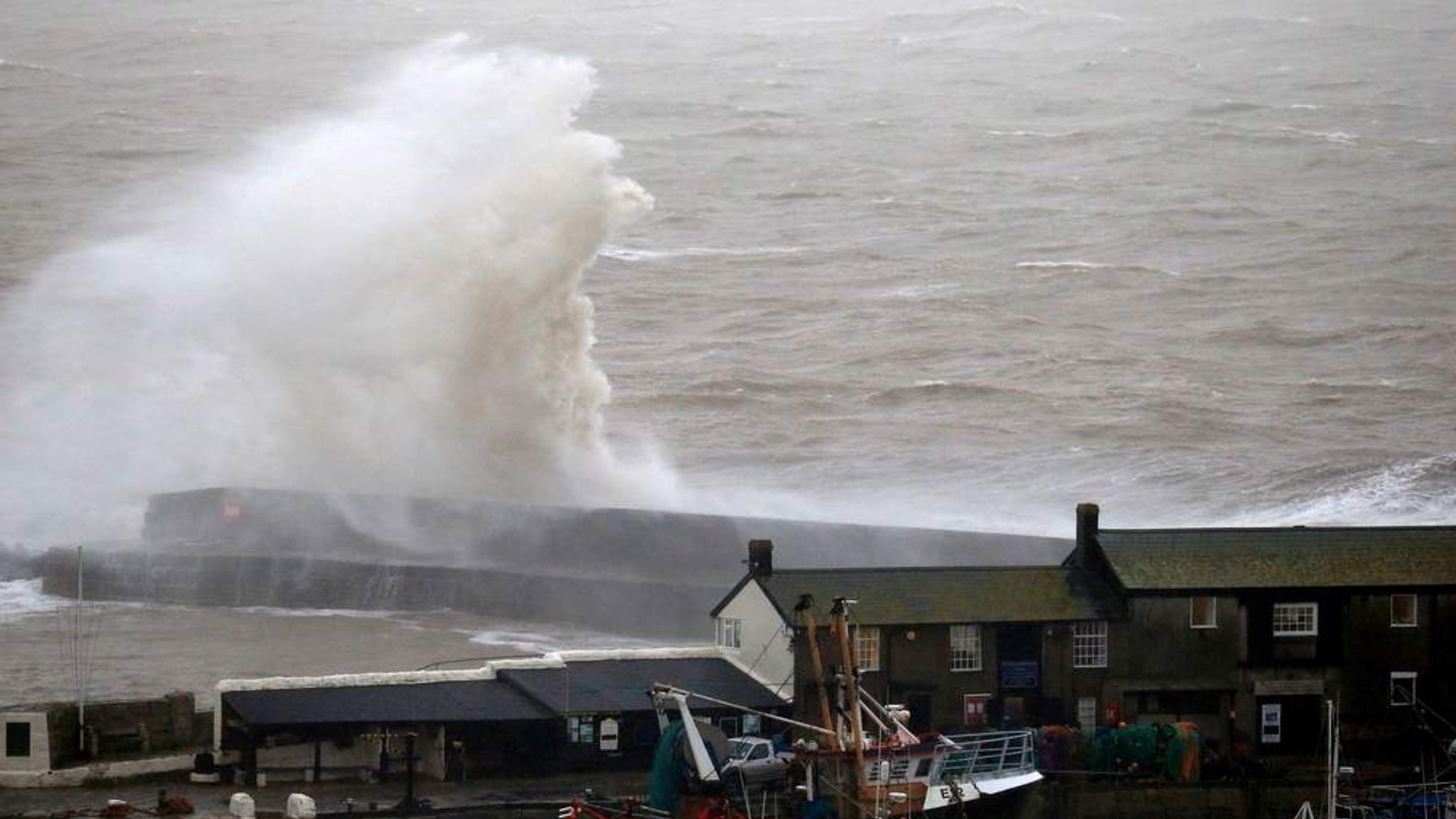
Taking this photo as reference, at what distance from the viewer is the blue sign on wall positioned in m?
24.7

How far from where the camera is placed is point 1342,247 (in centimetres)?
6309

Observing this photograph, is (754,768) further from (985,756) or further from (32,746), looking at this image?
(32,746)

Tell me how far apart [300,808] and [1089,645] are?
286 inches

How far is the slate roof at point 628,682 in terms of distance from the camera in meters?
24.2

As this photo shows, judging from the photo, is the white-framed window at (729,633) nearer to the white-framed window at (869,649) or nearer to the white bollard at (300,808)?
the white-framed window at (869,649)

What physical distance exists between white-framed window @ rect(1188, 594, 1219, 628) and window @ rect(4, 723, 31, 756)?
32.8ft

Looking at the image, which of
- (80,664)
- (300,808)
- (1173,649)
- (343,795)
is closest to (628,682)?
(343,795)

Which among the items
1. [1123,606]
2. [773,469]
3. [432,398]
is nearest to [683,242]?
[773,469]

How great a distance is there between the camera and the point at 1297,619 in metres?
24.9

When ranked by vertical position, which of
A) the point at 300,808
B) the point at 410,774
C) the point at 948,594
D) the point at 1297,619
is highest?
the point at 948,594

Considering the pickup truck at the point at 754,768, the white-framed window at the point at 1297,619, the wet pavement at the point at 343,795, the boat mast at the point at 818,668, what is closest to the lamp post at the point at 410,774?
the wet pavement at the point at 343,795

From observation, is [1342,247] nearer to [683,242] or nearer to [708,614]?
[683,242]

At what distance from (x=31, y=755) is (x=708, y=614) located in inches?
421

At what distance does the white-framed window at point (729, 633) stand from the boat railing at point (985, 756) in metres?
2.59
